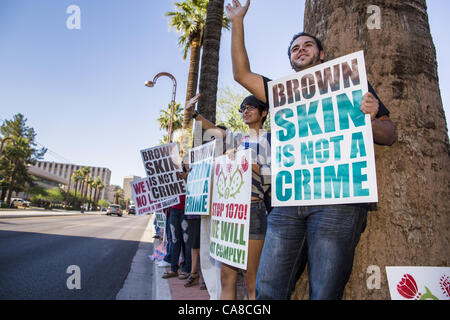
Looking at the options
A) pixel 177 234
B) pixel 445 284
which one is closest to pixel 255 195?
pixel 445 284

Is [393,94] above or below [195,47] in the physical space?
below

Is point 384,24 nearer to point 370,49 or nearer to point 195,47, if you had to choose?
point 370,49

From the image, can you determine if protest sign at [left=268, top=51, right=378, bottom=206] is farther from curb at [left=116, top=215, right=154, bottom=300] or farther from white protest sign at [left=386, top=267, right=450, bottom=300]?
curb at [left=116, top=215, right=154, bottom=300]

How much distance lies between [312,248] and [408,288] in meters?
0.52

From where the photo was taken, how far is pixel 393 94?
68.3 inches

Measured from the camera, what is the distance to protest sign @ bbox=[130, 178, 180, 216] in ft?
18.4

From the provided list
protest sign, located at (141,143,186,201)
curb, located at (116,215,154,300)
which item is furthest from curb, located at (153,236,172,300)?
protest sign, located at (141,143,186,201)

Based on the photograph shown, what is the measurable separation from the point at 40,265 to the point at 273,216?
605 centimetres

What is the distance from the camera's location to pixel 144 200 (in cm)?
598

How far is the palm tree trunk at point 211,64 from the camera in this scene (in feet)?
21.8

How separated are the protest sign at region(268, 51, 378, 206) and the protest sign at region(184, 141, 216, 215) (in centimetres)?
176

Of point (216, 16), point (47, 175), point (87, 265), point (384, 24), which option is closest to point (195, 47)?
point (216, 16)

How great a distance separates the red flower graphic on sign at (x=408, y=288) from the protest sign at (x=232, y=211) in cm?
109

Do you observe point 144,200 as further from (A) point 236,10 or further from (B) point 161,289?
(A) point 236,10
